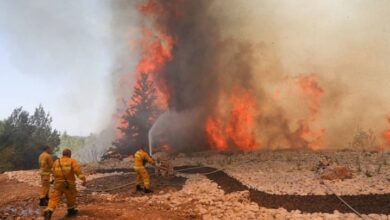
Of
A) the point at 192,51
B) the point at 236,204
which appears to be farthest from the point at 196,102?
the point at 236,204

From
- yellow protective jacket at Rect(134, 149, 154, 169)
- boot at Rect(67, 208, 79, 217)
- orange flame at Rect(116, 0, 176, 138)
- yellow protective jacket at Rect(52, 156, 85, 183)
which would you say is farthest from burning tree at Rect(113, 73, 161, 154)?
yellow protective jacket at Rect(52, 156, 85, 183)

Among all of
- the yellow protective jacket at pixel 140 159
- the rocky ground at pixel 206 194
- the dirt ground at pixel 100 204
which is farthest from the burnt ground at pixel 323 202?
the yellow protective jacket at pixel 140 159

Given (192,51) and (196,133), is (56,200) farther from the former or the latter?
(192,51)

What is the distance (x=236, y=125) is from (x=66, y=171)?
73.9ft

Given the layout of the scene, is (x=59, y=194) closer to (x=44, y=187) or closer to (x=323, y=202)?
(x=44, y=187)

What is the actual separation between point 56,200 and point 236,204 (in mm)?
5304

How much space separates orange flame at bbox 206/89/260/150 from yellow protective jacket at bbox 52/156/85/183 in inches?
→ 832

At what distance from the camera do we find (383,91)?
1320 inches

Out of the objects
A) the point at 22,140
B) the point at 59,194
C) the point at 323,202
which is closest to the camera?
the point at 59,194

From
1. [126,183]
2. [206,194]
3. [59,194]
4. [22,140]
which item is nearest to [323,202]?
[206,194]

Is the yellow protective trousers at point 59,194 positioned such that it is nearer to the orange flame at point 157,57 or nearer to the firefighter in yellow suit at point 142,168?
the firefighter in yellow suit at point 142,168

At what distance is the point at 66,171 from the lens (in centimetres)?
915

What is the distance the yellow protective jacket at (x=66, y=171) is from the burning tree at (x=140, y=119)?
77.6 feet

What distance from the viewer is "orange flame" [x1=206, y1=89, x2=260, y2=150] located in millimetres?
29828
